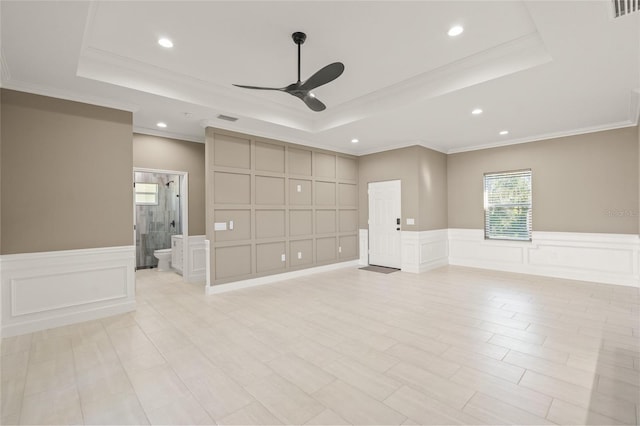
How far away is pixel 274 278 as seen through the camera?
574cm

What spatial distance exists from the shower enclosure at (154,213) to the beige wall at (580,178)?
7.58 metres

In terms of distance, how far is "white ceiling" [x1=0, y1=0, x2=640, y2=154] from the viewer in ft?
8.41

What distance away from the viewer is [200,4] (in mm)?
2537

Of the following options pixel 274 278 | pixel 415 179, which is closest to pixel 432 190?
pixel 415 179

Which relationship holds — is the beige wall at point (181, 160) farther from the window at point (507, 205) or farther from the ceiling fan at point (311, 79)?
the window at point (507, 205)

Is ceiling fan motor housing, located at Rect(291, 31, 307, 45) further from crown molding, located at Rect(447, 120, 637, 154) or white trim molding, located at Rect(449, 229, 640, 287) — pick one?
white trim molding, located at Rect(449, 229, 640, 287)

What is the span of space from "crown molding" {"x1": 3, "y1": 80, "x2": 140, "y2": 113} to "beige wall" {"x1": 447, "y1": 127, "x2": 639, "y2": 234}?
692 centimetres

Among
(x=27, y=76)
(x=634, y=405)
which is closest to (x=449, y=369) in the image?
(x=634, y=405)

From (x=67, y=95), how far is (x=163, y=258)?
4205mm

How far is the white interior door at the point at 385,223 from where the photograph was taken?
22.3 feet

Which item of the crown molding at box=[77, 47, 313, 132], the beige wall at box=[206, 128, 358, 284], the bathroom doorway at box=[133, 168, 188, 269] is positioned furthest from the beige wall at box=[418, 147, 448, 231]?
the bathroom doorway at box=[133, 168, 188, 269]

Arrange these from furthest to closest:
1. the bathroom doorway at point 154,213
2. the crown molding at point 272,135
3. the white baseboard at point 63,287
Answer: the bathroom doorway at point 154,213, the crown molding at point 272,135, the white baseboard at point 63,287

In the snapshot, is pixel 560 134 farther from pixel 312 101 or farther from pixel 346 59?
pixel 312 101

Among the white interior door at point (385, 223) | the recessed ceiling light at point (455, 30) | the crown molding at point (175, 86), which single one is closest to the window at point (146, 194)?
the crown molding at point (175, 86)
